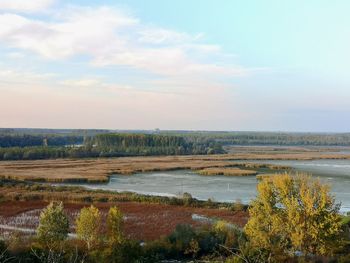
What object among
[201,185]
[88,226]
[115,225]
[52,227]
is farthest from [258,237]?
[201,185]

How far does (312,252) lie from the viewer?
2047cm

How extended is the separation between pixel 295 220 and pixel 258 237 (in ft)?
6.05

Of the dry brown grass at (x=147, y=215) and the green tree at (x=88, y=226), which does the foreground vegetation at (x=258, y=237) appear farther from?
the dry brown grass at (x=147, y=215)

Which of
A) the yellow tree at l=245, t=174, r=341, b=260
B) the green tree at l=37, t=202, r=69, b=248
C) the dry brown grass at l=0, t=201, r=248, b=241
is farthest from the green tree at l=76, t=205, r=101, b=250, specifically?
the yellow tree at l=245, t=174, r=341, b=260

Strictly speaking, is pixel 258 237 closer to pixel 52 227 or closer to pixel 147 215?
pixel 52 227

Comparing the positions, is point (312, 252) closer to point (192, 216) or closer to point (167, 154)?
point (192, 216)

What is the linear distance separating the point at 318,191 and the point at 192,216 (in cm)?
1312

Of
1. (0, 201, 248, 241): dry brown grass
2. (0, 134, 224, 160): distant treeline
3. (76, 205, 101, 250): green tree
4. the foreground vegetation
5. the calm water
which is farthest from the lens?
(0, 134, 224, 160): distant treeline

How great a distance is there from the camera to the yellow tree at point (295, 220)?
20.0 metres

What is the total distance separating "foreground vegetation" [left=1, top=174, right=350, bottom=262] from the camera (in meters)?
19.2

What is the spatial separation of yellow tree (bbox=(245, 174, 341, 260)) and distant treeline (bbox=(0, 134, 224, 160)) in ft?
238

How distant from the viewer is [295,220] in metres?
20.4

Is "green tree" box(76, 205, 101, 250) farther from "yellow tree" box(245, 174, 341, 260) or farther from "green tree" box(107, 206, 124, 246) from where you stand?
"yellow tree" box(245, 174, 341, 260)

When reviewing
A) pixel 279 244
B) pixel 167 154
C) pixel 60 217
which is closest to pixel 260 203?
pixel 279 244
